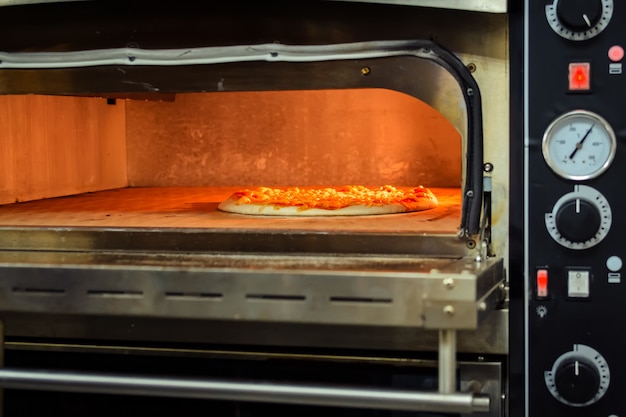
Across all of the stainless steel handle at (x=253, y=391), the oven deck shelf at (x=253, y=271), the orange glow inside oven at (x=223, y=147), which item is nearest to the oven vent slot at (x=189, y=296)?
the oven deck shelf at (x=253, y=271)

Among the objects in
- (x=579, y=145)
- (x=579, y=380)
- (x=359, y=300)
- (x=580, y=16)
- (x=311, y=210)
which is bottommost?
(x=579, y=380)

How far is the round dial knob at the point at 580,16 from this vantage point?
1.39 meters

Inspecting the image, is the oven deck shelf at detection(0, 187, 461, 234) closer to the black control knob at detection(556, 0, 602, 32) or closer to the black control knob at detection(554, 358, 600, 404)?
the black control knob at detection(554, 358, 600, 404)

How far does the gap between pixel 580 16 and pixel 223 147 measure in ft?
4.82

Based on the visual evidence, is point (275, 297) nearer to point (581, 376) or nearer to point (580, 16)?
point (581, 376)

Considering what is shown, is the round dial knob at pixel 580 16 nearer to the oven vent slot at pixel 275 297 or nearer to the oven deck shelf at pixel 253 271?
the oven deck shelf at pixel 253 271

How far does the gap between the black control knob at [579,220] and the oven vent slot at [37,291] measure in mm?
817

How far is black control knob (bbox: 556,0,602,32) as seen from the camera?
1.39 metres

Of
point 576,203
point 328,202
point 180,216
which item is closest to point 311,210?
point 328,202

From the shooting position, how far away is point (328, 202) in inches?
80.7

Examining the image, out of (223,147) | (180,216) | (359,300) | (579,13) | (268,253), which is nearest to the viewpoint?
(359,300)

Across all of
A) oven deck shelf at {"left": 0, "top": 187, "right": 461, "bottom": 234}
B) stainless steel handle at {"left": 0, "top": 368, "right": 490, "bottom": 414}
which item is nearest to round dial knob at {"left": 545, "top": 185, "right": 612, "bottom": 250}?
oven deck shelf at {"left": 0, "top": 187, "right": 461, "bottom": 234}

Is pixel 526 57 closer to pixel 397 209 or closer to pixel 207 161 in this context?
pixel 397 209

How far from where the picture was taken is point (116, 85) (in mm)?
1695
